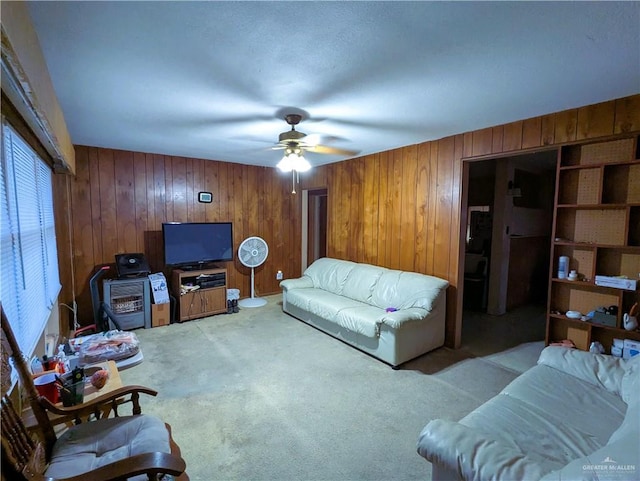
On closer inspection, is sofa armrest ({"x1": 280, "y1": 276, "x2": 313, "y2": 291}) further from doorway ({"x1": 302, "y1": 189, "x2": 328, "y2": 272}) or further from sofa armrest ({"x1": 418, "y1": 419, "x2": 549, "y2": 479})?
sofa armrest ({"x1": 418, "y1": 419, "x2": 549, "y2": 479})

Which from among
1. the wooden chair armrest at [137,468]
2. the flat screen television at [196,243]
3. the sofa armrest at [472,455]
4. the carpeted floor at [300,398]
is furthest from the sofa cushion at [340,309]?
the wooden chair armrest at [137,468]

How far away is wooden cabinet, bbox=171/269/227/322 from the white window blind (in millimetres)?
1522

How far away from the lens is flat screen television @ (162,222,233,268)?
4.18m

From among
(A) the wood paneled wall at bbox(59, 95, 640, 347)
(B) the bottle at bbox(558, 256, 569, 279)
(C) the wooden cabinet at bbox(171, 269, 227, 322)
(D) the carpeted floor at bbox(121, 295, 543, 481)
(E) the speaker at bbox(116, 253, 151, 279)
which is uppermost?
(A) the wood paneled wall at bbox(59, 95, 640, 347)

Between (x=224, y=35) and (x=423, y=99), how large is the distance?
145 cm

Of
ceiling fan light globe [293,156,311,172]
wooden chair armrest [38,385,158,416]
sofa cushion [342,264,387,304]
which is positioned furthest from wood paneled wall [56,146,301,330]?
wooden chair armrest [38,385,158,416]

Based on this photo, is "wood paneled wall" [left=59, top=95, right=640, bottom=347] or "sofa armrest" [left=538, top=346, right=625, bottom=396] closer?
"sofa armrest" [left=538, top=346, right=625, bottom=396]

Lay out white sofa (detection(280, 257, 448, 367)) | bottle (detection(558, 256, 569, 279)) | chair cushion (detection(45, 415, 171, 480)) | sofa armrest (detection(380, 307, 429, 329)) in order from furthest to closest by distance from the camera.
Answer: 1. white sofa (detection(280, 257, 448, 367))
2. sofa armrest (detection(380, 307, 429, 329))
3. bottle (detection(558, 256, 569, 279))
4. chair cushion (detection(45, 415, 171, 480))

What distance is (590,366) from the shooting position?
1980mm

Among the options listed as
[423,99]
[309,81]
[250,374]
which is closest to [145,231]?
[250,374]

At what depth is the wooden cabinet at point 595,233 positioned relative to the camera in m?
2.34

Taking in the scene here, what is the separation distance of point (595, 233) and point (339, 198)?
307 cm

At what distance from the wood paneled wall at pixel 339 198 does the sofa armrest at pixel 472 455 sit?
89.8 inches

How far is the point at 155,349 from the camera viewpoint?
337cm
